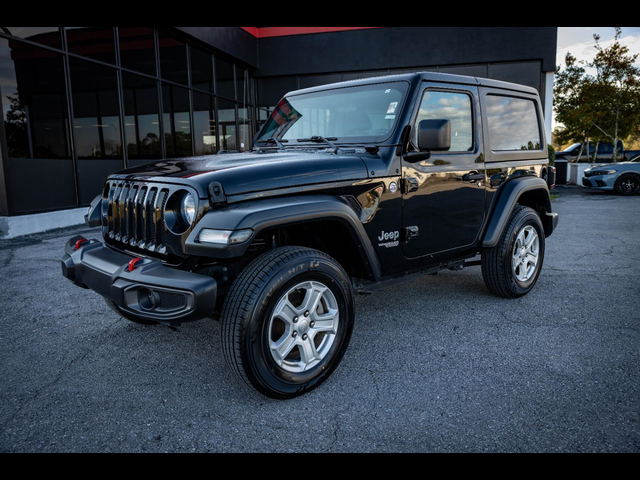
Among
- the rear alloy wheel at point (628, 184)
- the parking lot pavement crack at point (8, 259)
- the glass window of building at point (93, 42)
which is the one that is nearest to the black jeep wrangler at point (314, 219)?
the parking lot pavement crack at point (8, 259)

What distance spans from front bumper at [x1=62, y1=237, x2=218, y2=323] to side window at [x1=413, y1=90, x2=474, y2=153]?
2114mm

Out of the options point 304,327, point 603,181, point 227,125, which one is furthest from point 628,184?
point 304,327

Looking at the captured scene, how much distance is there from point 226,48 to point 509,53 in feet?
31.8

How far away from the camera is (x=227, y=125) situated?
51.9 ft

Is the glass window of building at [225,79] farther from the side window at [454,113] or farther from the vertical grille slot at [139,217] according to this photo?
the vertical grille slot at [139,217]

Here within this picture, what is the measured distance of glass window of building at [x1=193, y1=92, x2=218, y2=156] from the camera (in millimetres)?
13922

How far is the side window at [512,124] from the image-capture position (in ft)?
13.6

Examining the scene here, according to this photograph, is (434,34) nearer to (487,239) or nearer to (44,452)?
(487,239)

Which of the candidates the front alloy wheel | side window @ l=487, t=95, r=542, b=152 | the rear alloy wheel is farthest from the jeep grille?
the rear alloy wheel

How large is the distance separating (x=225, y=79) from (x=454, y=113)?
13274 mm

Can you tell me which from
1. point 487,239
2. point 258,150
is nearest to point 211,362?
point 258,150

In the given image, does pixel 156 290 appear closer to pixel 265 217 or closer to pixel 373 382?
pixel 265 217
